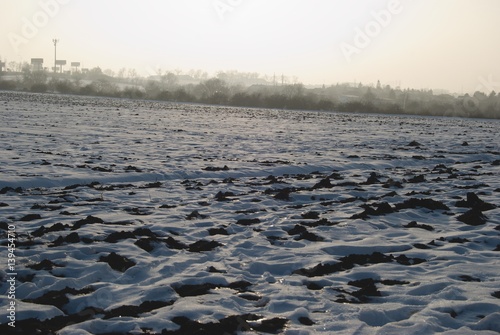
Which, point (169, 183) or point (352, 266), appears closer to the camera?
point (352, 266)

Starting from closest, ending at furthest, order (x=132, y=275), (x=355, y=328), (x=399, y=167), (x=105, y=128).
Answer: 1. (x=355, y=328)
2. (x=132, y=275)
3. (x=399, y=167)
4. (x=105, y=128)

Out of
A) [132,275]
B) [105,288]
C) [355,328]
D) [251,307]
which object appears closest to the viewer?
[355,328]

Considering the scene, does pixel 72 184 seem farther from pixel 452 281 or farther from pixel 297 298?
pixel 452 281

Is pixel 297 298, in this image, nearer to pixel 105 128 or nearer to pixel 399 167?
pixel 399 167

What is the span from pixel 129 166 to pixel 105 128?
15323mm

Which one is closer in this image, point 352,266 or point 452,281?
point 452,281

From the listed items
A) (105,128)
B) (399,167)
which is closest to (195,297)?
A: (399,167)

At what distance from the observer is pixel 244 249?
7703mm

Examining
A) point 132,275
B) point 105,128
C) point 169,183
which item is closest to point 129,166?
point 169,183

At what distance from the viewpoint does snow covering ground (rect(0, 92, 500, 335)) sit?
524 cm

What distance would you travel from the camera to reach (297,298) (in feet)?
19.0

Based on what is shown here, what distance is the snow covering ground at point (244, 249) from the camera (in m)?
5.24

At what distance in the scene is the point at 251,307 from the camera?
217 inches

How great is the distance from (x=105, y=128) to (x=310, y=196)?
21.0 meters
